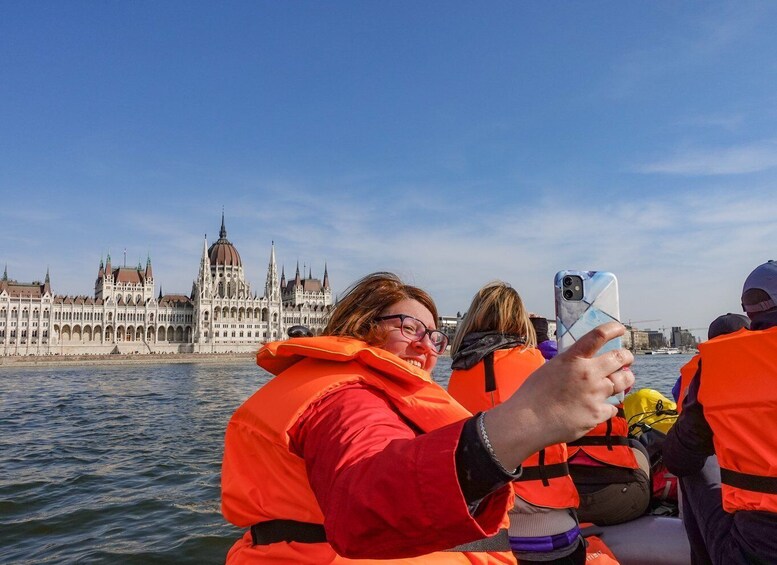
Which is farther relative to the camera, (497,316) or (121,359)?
(121,359)

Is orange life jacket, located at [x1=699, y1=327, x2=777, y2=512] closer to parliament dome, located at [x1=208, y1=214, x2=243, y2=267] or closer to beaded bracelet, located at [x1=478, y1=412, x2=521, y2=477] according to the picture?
beaded bracelet, located at [x1=478, y1=412, x2=521, y2=477]

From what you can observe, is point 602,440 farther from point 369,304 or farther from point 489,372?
point 369,304

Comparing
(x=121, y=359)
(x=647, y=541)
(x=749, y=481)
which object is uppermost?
(x=749, y=481)

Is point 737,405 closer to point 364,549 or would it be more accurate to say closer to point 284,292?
point 364,549

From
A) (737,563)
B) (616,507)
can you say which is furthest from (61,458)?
(737,563)

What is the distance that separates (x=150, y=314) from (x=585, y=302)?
116337mm

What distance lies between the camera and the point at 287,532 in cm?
185

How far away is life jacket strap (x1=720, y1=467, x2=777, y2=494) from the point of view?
2.62m

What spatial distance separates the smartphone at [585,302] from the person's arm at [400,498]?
628 mm

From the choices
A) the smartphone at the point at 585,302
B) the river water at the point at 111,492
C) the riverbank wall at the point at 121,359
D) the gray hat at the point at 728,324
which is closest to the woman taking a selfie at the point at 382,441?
the smartphone at the point at 585,302

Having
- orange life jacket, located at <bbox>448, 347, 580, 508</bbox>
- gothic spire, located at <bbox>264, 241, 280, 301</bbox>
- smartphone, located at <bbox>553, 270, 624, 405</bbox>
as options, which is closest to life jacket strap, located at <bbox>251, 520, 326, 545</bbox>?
smartphone, located at <bbox>553, 270, 624, 405</bbox>

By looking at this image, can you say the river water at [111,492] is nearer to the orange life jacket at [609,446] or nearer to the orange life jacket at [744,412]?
the orange life jacket at [609,446]

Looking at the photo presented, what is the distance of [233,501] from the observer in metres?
2.00

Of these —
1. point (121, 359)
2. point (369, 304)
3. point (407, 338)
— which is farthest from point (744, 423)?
point (121, 359)
